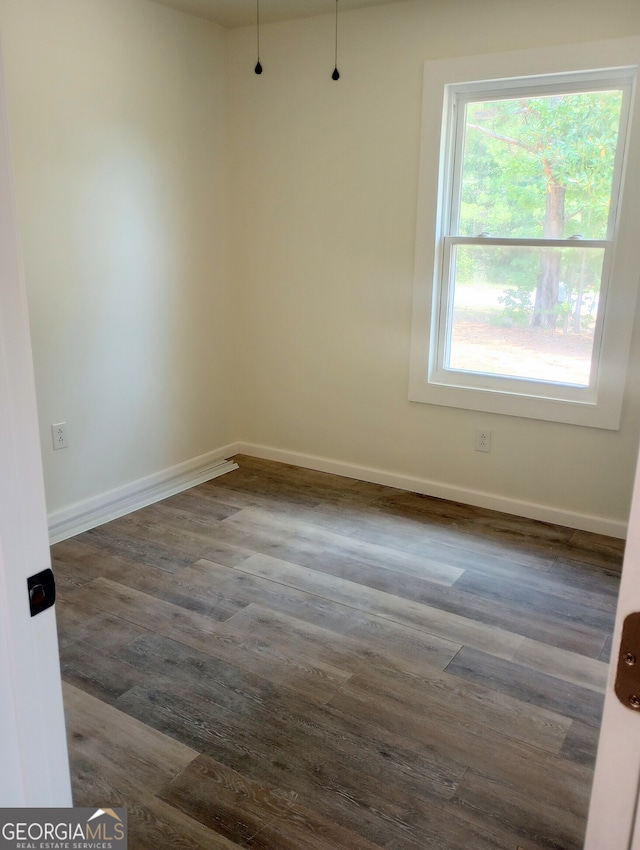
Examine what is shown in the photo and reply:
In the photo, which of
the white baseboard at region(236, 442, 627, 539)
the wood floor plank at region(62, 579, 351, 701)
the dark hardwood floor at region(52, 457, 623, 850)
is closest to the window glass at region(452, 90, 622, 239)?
the white baseboard at region(236, 442, 627, 539)

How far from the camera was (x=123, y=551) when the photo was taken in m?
3.08

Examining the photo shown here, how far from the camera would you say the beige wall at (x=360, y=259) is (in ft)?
10.6

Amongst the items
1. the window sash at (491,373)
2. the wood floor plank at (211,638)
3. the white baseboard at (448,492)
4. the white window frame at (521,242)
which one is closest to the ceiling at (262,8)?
the white window frame at (521,242)

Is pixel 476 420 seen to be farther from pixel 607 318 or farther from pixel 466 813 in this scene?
pixel 466 813

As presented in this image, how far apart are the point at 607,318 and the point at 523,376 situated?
0.50m

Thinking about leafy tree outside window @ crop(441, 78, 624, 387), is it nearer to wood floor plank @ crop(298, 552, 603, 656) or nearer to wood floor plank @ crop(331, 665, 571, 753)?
Answer: wood floor plank @ crop(298, 552, 603, 656)

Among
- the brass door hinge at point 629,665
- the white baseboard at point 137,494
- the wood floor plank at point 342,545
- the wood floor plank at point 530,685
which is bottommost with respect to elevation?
the wood floor plank at point 530,685

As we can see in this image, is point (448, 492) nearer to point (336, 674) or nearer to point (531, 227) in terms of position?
point (531, 227)

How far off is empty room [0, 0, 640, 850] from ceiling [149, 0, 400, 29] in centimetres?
2

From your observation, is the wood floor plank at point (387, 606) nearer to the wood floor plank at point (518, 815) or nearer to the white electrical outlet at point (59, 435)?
the wood floor plank at point (518, 815)

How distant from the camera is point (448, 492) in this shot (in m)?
3.69

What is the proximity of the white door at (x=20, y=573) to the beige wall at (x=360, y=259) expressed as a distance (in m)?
2.77

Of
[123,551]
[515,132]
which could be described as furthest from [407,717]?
[515,132]

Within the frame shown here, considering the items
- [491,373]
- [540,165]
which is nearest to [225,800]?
[491,373]
